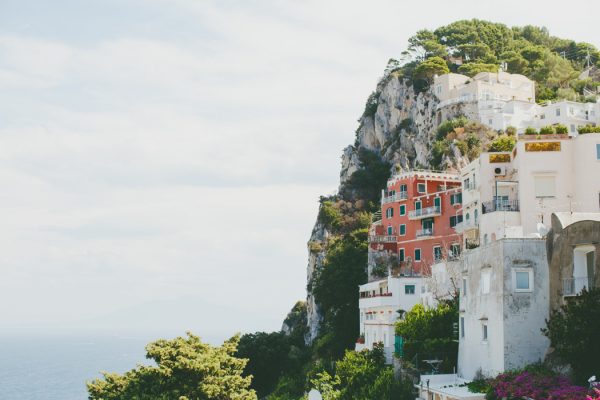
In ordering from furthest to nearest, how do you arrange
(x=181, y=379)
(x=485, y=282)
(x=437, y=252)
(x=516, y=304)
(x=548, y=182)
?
(x=437, y=252), (x=548, y=182), (x=181, y=379), (x=485, y=282), (x=516, y=304)

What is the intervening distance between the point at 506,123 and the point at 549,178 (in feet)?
131

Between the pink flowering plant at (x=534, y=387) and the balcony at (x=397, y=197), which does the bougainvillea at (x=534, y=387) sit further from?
the balcony at (x=397, y=197)

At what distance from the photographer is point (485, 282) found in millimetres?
31547

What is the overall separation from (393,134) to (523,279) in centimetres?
7267

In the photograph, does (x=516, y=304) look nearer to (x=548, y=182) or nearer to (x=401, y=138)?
(x=548, y=182)

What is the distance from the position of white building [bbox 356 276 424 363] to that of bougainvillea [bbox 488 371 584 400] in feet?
61.8

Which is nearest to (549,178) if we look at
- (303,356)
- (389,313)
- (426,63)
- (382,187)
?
(389,313)

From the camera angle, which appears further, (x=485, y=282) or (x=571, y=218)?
(x=485, y=282)

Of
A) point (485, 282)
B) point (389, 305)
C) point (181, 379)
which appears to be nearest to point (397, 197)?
point (389, 305)

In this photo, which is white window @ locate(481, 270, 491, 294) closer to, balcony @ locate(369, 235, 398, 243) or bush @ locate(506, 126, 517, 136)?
balcony @ locate(369, 235, 398, 243)

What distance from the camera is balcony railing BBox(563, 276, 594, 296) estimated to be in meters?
27.7

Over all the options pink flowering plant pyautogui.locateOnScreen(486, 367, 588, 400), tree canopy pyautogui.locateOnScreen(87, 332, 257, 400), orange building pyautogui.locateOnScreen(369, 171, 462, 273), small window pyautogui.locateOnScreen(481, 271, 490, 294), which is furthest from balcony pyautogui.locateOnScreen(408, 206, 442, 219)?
pink flowering plant pyautogui.locateOnScreen(486, 367, 588, 400)

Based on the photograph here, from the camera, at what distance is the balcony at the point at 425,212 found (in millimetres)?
61031

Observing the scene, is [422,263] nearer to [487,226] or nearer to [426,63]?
[487,226]
